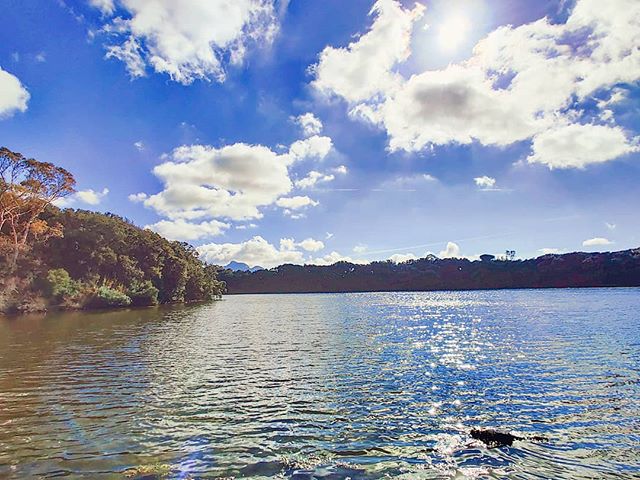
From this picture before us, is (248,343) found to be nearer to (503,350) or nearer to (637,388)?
(503,350)

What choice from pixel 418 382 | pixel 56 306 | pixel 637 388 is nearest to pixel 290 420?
pixel 418 382

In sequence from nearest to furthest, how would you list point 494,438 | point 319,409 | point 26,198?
point 494,438, point 319,409, point 26,198

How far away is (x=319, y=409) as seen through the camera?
15.7 m

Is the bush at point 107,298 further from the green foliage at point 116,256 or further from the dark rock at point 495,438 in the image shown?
the dark rock at point 495,438

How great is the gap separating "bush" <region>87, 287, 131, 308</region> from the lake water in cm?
5359

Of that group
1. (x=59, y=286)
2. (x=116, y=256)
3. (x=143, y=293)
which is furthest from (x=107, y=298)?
(x=116, y=256)

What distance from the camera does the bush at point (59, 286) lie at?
7338 centimetres

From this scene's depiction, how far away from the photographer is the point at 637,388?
722 inches

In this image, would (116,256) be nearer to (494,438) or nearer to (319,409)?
(319,409)

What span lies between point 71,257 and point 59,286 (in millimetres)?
14369

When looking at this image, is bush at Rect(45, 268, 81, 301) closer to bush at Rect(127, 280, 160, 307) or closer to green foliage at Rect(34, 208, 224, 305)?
green foliage at Rect(34, 208, 224, 305)

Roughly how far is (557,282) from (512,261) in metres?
25.4

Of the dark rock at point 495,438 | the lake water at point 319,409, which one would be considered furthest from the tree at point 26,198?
the dark rock at point 495,438

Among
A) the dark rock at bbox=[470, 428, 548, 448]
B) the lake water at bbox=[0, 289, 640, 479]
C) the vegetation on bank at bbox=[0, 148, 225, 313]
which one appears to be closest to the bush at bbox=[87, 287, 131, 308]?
the vegetation on bank at bbox=[0, 148, 225, 313]
